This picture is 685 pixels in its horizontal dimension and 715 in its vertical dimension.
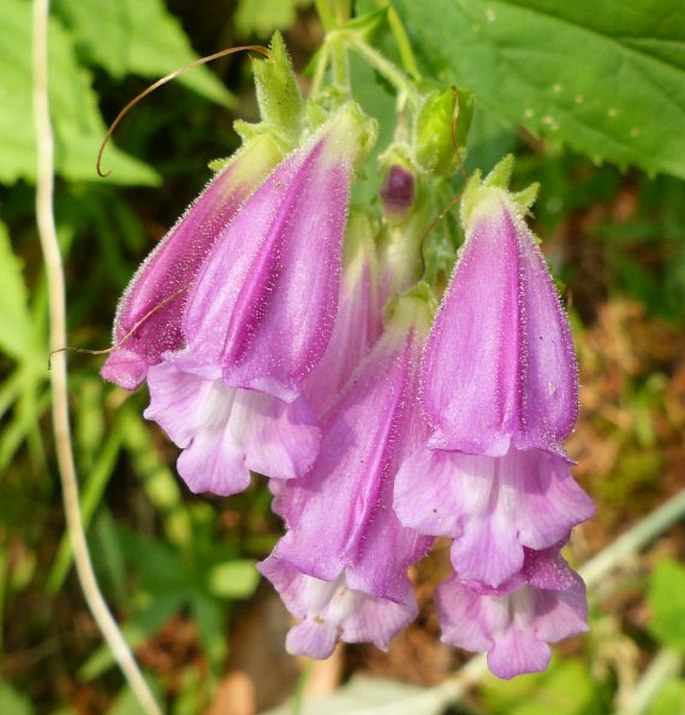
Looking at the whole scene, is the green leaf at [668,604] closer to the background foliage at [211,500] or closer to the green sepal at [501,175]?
the background foliage at [211,500]

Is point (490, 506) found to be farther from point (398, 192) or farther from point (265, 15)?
point (265, 15)

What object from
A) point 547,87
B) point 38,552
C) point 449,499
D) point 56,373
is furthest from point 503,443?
point 38,552

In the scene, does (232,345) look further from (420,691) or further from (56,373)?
(420,691)

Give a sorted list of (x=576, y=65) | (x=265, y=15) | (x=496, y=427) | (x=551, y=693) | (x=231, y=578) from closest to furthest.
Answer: (x=496, y=427) → (x=576, y=65) → (x=265, y=15) → (x=551, y=693) → (x=231, y=578)

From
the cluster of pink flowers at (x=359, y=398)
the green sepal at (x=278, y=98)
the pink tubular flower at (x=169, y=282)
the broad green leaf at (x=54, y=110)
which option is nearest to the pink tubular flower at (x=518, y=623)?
the cluster of pink flowers at (x=359, y=398)

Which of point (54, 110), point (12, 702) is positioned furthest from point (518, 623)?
point (12, 702)

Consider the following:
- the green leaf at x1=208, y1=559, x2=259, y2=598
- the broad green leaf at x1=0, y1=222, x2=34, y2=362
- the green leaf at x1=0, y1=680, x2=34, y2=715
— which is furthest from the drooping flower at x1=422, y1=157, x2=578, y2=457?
the green leaf at x1=0, y1=680, x2=34, y2=715
